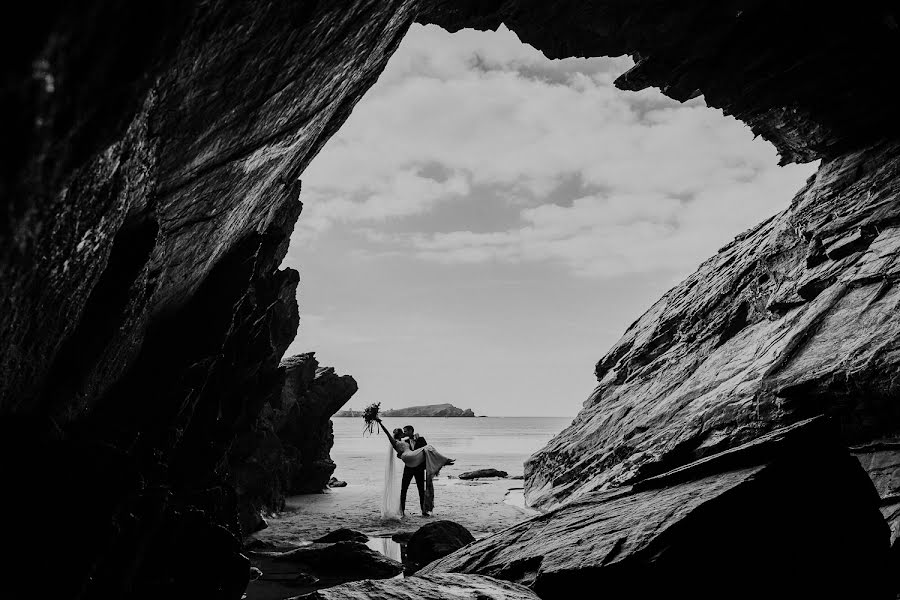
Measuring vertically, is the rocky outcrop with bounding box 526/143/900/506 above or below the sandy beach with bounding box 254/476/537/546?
above

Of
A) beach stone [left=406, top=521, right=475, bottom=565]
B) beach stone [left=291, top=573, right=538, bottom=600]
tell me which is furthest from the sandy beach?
beach stone [left=291, top=573, right=538, bottom=600]

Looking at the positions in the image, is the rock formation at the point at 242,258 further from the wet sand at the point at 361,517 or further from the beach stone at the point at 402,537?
the beach stone at the point at 402,537

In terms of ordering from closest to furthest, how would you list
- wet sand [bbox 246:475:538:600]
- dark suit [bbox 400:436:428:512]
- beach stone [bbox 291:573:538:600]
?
beach stone [bbox 291:573:538:600] → wet sand [bbox 246:475:538:600] → dark suit [bbox 400:436:428:512]

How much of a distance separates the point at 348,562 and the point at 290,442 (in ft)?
51.3

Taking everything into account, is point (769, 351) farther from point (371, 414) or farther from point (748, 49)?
point (371, 414)

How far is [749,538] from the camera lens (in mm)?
5695

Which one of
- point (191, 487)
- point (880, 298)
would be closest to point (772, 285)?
point (880, 298)

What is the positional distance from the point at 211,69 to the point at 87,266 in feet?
5.46

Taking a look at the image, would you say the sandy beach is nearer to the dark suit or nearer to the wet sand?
the wet sand

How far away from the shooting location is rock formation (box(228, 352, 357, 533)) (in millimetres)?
16766

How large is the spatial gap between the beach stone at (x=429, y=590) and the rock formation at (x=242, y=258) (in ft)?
8.30

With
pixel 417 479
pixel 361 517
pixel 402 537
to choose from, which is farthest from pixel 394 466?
pixel 402 537

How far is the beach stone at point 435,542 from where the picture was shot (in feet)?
33.5

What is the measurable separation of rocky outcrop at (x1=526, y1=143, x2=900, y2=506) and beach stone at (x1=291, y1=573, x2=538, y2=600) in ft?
12.4
